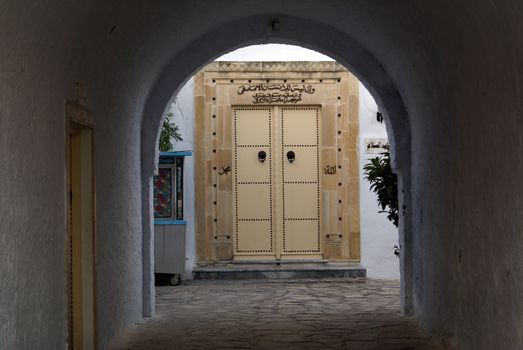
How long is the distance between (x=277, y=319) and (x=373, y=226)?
578 centimetres

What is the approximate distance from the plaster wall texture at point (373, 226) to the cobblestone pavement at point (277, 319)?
113 centimetres

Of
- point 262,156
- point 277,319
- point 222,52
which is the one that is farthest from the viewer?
point 262,156

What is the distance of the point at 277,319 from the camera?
9156 millimetres

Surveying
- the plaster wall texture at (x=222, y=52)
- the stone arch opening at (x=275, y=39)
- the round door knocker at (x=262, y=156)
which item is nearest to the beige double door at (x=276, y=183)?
the round door knocker at (x=262, y=156)

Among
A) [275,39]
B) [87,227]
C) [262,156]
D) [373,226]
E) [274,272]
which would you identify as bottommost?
[274,272]

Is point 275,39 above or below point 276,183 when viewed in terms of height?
above

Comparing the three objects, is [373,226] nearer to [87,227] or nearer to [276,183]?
[276,183]

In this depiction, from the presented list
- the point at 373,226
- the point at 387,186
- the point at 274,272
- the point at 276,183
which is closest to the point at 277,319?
the point at 387,186

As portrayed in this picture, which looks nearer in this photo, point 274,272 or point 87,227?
point 87,227

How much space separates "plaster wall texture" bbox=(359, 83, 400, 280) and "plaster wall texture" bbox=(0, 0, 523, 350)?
4.89 meters

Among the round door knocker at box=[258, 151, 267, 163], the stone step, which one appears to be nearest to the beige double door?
the round door knocker at box=[258, 151, 267, 163]

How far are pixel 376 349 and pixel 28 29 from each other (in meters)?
4.04

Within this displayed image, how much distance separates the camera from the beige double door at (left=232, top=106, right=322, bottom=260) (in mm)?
14836

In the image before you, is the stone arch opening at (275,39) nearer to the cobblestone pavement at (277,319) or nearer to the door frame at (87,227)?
the cobblestone pavement at (277,319)
